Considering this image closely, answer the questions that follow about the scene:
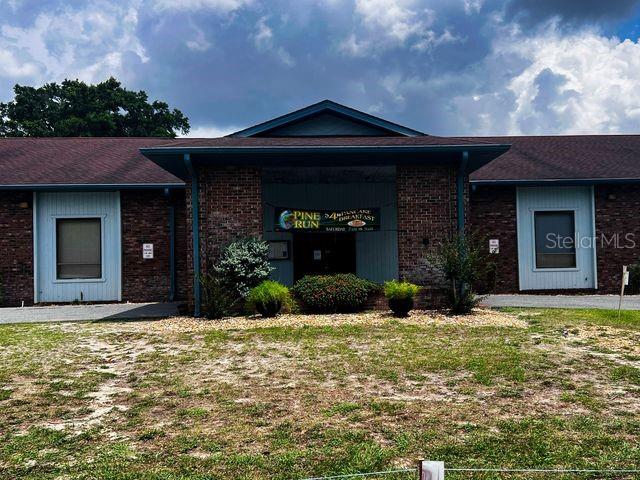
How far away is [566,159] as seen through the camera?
1770 cm

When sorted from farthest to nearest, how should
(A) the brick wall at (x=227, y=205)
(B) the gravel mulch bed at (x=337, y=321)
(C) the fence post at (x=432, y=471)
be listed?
(A) the brick wall at (x=227, y=205)
(B) the gravel mulch bed at (x=337, y=321)
(C) the fence post at (x=432, y=471)

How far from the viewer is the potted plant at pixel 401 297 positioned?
428 inches

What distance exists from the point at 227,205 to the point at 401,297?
4.66 m

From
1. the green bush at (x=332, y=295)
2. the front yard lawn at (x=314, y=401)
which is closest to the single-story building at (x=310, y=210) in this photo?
the green bush at (x=332, y=295)

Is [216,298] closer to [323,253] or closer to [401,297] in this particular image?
[401,297]

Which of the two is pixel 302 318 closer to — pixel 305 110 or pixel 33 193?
pixel 305 110

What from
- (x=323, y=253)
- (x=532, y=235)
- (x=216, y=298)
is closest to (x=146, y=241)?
(x=216, y=298)

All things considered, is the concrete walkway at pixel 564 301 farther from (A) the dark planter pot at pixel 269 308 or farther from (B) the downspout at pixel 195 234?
(B) the downspout at pixel 195 234

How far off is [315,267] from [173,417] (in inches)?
495

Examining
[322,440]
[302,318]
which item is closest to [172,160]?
[302,318]

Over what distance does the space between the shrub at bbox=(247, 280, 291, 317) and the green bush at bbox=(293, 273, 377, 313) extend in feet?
1.63

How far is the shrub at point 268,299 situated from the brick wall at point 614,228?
1086 centimetres

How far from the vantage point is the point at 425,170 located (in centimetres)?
1238

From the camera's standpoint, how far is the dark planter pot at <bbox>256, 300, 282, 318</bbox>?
10961 mm
